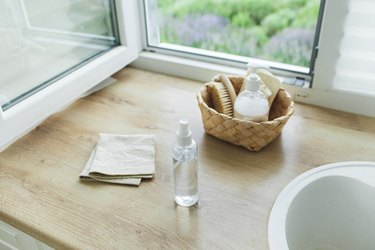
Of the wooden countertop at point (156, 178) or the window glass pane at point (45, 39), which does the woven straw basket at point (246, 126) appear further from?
the window glass pane at point (45, 39)

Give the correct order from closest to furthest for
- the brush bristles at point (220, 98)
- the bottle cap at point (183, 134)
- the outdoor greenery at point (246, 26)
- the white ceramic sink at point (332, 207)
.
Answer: the bottle cap at point (183, 134)
the white ceramic sink at point (332, 207)
the brush bristles at point (220, 98)
the outdoor greenery at point (246, 26)

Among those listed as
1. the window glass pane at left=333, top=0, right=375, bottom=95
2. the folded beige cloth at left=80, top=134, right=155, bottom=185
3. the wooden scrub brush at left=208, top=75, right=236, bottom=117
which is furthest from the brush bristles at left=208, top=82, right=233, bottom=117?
the window glass pane at left=333, top=0, right=375, bottom=95

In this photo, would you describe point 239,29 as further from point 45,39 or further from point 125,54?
point 45,39

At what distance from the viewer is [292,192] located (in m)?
0.80

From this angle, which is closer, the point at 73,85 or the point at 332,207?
the point at 332,207

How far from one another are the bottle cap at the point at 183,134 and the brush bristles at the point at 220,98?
0.24 metres

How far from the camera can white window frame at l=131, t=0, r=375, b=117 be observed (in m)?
0.95

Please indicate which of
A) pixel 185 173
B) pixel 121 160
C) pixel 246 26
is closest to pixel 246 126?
pixel 185 173

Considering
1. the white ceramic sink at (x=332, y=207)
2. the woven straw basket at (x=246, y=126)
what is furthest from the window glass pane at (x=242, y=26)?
the white ceramic sink at (x=332, y=207)

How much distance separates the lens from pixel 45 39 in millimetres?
1015

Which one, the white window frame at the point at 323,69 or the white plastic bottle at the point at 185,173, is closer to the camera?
the white plastic bottle at the point at 185,173

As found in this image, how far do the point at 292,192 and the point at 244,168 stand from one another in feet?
0.41

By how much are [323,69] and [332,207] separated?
0.37 metres

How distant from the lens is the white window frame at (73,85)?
0.90 metres
